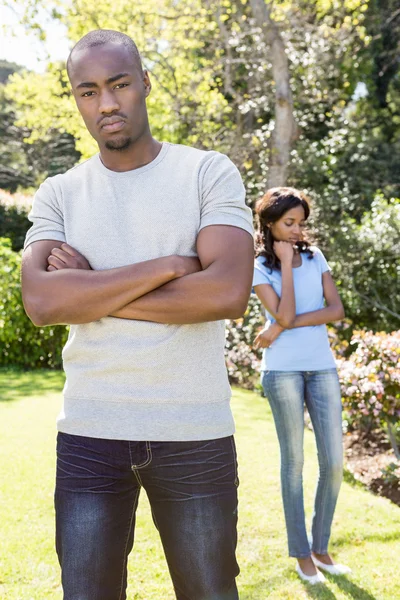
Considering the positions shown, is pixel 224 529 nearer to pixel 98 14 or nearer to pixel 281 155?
pixel 281 155

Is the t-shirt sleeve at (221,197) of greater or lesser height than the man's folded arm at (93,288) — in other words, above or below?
above

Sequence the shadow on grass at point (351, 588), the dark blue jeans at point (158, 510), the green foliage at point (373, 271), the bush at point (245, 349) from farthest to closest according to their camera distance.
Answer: the bush at point (245, 349), the green foliage at point (373, 271), the shadow on grass at point (351, 588), the dark blue jeans at point (158, 510)

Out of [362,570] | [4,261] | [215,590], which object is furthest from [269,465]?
[4,261]

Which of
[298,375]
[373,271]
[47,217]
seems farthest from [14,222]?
[47,217]

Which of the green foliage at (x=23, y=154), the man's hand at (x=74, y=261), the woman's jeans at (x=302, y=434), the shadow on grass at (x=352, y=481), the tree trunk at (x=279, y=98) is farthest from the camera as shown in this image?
the green foliage at (x=23, y=154)

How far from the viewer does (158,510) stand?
2.07 metres

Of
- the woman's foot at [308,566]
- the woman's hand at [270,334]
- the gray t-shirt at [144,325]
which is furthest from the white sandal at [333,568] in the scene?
the gray t-shirt at [144,325]

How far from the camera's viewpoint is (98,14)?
39.0ft

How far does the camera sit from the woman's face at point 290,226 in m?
3.98

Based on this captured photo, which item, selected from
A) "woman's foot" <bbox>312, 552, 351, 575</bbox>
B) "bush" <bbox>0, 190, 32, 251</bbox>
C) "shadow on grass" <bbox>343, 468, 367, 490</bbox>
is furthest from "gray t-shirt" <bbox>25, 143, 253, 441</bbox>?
"bush" <bbox>0, 190, 32, 251</bbox>

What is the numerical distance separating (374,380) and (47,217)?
3847 millimetres

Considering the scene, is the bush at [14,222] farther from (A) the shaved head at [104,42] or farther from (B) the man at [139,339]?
(B) the man at [139,339]

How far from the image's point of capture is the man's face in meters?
2.22

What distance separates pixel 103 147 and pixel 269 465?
450 cm
